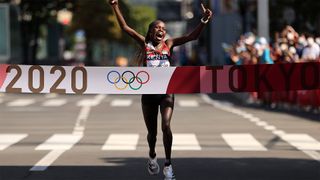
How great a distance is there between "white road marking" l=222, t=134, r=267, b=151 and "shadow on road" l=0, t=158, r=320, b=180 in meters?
1.69

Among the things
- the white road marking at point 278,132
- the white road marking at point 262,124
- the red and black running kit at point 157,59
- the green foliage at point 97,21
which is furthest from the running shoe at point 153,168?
the green foliage at point 97,21

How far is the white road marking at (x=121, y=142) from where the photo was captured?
14705 millimetres

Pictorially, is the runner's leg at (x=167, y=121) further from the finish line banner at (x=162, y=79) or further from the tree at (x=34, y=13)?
the tree at (x=34, y=13)

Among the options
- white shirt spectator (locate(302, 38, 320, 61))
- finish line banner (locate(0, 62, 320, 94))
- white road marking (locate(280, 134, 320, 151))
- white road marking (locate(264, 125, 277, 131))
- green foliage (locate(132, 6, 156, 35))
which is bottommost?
green foliage (locate(132, 6, 156, 35))

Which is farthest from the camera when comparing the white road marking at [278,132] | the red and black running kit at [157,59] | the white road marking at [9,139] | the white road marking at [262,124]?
the white road marking at [262,124]

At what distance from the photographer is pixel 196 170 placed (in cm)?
1151

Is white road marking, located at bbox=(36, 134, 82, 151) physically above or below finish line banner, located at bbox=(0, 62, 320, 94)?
below

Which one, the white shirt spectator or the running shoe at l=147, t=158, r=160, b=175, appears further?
the white shirt spectator

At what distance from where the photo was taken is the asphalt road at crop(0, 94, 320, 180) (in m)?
11.3

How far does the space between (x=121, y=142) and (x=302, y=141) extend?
2834 mm

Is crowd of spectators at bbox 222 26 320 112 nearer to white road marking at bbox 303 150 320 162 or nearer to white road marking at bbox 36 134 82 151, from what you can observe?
white road marking at bbox 36 134 82 151

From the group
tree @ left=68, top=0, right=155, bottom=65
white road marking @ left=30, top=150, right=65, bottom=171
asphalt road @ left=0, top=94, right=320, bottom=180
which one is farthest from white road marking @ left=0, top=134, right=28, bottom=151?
tree @ left=68, top=0, right=155, bottom=65

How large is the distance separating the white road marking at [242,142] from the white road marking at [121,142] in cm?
147

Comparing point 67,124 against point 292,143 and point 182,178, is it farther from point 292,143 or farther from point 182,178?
point 182,178
